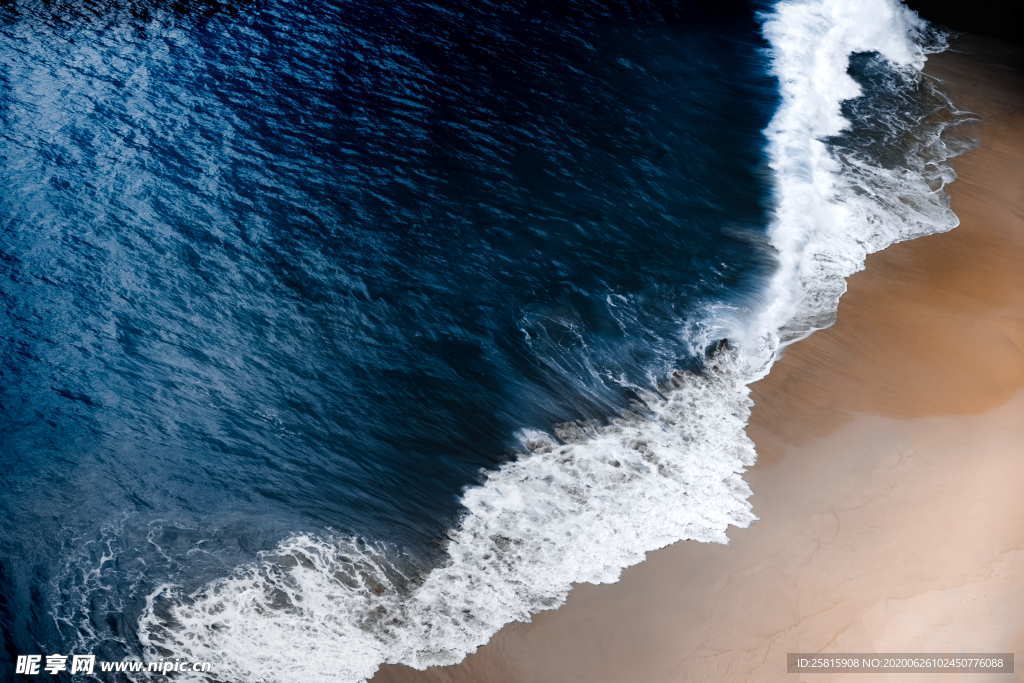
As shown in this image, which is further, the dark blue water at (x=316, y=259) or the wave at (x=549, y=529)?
the dark blue water at (x=316, y=259)

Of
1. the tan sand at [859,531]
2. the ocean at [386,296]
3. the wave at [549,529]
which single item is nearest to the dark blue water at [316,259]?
the ocean at [386,296]

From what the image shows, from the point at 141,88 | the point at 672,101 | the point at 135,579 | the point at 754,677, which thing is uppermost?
the point at 672,101

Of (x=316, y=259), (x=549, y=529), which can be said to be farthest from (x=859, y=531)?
(x=316, y=259)

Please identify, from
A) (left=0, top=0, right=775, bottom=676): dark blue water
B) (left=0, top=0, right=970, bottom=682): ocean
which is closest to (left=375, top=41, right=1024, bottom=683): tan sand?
(left=0, top=0, right=970, bottom=682): ocean

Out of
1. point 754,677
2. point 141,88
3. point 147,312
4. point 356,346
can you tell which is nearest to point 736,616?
point 754,677

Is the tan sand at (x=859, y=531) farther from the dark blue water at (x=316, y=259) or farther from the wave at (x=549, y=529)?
the dark blue water at (x=316, y=259)

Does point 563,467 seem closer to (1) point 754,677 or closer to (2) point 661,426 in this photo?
(2) point 661,426

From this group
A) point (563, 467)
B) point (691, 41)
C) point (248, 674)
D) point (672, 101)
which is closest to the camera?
point (248, 674)

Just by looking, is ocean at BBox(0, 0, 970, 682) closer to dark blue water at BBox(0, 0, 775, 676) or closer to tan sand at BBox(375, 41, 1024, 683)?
dark blue water at BBox(0, 0, 775, 676)
